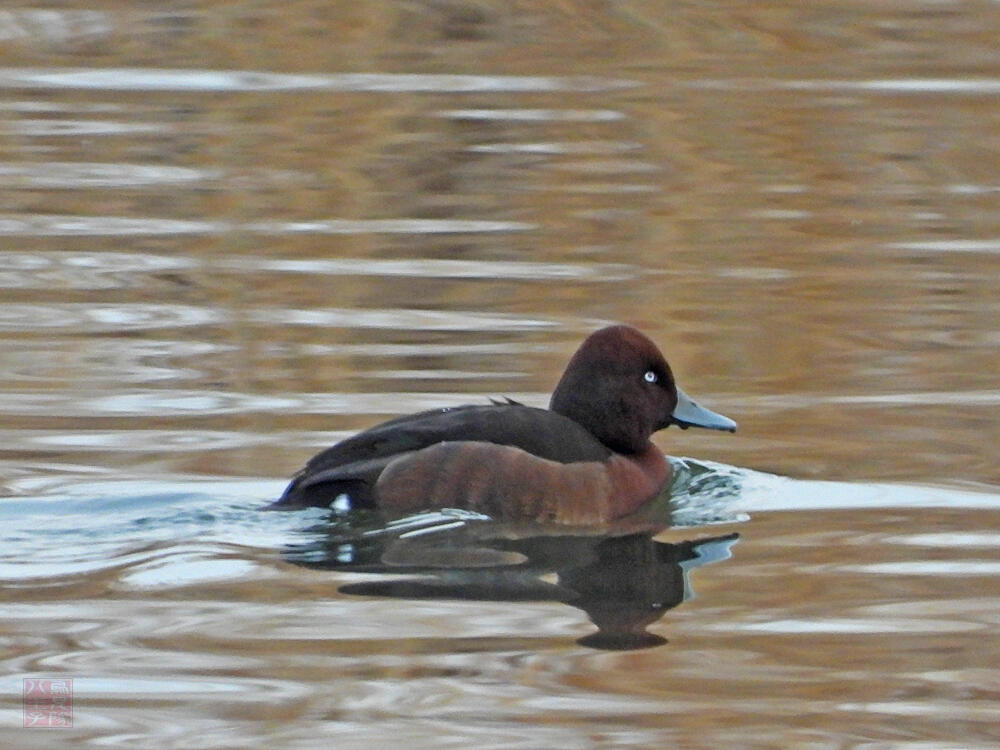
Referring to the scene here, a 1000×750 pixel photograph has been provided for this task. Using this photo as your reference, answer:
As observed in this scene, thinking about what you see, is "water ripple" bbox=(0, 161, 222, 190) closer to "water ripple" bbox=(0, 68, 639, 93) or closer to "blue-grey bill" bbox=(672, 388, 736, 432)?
"water ripple" bbox=(0, 68, 639, 93)

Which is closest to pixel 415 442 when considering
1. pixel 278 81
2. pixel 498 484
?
pixel 498 484

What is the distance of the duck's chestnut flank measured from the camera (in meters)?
6.75

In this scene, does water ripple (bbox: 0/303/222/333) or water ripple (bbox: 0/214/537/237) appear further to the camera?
water ripple (bbox: 0/214/537/237)

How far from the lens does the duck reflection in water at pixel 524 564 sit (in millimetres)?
5828

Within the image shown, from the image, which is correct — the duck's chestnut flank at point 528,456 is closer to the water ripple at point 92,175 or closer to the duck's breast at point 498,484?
the duck's breast at point 498,484

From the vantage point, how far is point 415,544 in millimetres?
6480

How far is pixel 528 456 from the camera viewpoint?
6.91m

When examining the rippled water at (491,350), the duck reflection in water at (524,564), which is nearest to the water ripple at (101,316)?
the rippled water at (491,350)

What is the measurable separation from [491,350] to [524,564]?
2.80 metres

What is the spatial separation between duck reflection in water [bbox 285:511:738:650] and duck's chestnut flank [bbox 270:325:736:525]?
100 millimetres

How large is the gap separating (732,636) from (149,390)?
3.57 metres

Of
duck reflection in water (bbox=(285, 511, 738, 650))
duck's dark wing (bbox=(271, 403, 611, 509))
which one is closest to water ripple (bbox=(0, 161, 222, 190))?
duck's dark wing (bbox=(271, 403, 611, 509))

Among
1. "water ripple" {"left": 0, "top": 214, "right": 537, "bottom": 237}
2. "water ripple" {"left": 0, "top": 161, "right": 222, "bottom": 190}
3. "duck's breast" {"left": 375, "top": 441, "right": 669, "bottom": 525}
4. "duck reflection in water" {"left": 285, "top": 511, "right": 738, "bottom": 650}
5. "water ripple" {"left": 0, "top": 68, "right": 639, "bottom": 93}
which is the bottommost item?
"duck reflection in water" {"left": 285, "top": 511, "right": 738, "bottom": 650}

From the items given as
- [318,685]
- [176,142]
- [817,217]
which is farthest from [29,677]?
[176,142]
